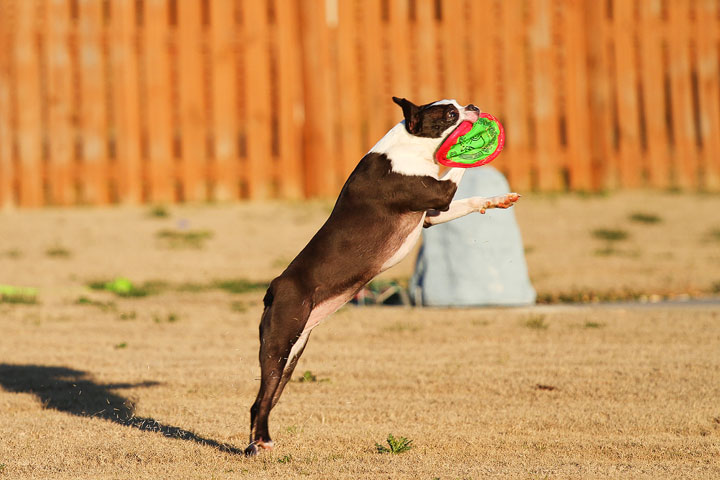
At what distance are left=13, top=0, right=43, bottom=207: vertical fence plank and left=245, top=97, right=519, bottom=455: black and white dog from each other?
11.1 metres

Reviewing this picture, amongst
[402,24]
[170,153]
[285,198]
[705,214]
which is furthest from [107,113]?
[705,214]

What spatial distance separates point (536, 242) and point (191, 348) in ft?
23.0

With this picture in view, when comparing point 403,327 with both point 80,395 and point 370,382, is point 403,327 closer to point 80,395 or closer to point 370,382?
point 370,382

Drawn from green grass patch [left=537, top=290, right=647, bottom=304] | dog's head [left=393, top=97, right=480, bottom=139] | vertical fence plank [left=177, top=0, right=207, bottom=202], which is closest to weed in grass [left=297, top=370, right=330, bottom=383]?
dog's head [left=393, top=97, right=480, bottom=139]

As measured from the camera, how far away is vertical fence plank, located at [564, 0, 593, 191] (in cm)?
1616

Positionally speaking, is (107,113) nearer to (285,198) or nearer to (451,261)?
(285,198)

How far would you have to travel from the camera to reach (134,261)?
13.3 meters

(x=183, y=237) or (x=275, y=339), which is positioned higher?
(x=275, y=339)

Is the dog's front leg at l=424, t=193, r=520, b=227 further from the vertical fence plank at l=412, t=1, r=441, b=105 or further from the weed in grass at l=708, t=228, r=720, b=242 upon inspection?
the vertical fence plank at l=412, t=1, r=441, b=105

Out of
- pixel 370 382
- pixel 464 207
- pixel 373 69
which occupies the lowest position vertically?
pixel 370 382

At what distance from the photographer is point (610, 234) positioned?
14.4 meters

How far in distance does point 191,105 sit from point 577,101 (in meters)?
6.46

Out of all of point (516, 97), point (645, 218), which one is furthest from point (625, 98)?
point (645, 218)

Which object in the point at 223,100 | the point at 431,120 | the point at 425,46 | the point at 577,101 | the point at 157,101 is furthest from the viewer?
the point at 577,101
